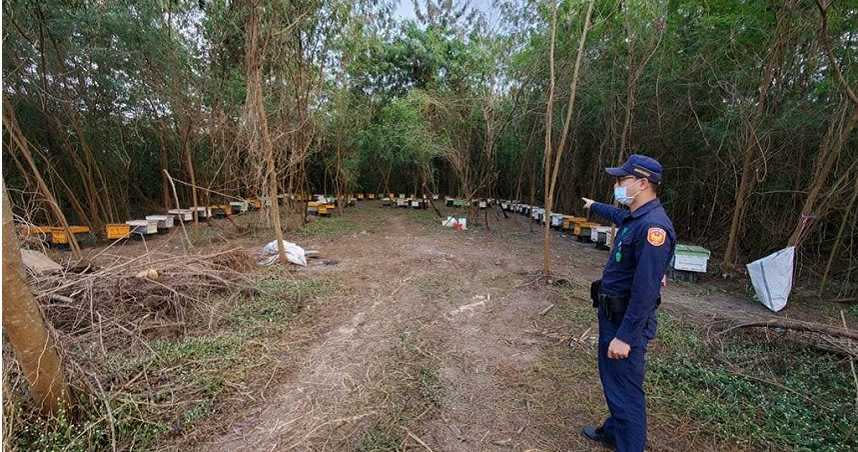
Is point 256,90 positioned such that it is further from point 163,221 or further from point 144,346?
point 163,221

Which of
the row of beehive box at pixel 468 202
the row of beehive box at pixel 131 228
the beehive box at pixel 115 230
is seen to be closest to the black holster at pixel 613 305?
the row of beehive box at pixel 131 228

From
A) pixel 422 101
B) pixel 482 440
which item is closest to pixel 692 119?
pixel 422 101

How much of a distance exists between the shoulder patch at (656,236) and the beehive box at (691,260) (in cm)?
461

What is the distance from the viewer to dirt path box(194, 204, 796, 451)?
2143 millimetres

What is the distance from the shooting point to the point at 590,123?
376 inches

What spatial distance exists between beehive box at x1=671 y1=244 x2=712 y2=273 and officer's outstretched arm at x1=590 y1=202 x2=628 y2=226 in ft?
12.5

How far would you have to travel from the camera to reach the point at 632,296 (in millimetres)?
1795

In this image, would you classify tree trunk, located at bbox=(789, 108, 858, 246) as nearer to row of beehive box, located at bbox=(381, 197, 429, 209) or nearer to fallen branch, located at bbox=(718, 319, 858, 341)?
fallen branch, located at bbox=(718, 319, 858, 341)

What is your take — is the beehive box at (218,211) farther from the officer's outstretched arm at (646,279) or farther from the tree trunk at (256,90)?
the officer's outstretched arm at (646,279)

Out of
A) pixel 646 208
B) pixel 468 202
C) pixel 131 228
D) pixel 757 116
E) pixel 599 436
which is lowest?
pixel 599 436

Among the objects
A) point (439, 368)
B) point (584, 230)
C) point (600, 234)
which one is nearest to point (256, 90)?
point (439, 368)

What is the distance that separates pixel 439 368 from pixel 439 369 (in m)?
0.01

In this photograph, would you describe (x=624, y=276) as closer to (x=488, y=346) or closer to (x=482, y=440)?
(x=482, y=440)

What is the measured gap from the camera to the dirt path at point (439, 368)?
84.4 inches
